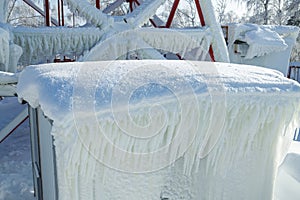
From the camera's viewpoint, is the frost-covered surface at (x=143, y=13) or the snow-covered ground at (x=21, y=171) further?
the frost-covered surface at (x=143, y=13)

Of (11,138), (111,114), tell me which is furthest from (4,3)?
(111,114)

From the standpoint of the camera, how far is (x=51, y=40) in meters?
5.13

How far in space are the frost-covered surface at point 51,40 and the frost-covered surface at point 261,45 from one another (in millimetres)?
5045

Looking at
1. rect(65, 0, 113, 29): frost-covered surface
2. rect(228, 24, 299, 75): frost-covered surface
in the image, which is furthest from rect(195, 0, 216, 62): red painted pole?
rect(228, 24, 299, 75): frost-covered surface

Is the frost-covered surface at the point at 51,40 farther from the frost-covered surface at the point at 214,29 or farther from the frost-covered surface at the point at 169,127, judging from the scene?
the frost-covered surface at the point at 169,127

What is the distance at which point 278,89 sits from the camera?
215cm

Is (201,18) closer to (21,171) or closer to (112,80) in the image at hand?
(21,171)

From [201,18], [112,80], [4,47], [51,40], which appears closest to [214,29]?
[201,18]

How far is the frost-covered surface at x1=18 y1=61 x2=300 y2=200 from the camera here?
5.99 ft

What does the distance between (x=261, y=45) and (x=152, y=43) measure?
14.5ft

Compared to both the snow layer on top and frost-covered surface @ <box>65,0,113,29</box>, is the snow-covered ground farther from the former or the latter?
the snow layer on top

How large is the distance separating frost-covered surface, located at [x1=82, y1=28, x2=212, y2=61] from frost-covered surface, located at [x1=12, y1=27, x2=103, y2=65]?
9.5 inches

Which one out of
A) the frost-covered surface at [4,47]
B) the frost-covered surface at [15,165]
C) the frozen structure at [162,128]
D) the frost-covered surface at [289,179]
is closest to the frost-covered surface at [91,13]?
the frost-covered surface at [4,47]

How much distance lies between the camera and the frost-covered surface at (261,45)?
893 cm
